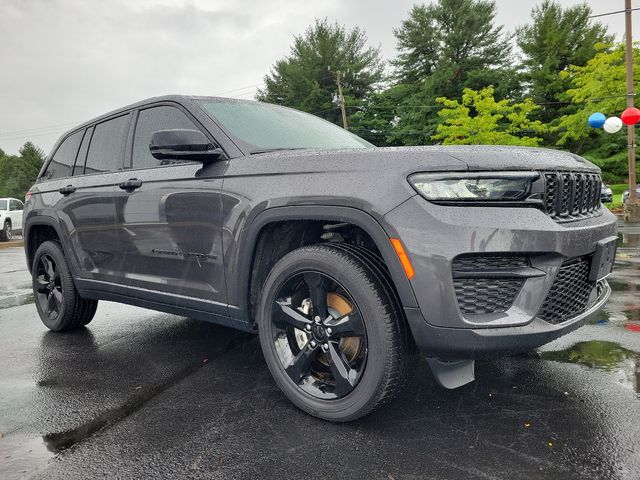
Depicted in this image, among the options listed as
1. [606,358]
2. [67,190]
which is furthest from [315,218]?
[67,190]

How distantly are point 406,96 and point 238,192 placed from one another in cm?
4222

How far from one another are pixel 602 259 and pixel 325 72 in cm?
4623

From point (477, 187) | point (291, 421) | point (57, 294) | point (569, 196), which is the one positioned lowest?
point (291, 421)

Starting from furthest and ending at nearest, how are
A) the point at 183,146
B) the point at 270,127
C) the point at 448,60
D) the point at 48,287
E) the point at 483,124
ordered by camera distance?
the point at 448,60
the point at 483,124
the point at 48,287
the point at 270,127
the point at 183,146

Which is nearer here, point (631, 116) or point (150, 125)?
point (150, 125)

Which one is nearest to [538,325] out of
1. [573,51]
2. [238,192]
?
[238,192]

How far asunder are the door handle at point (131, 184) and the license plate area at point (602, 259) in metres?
2.75

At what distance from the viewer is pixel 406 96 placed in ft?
139

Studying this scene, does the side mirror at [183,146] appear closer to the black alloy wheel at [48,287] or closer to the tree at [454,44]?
the black alloy wheel at [48,287]

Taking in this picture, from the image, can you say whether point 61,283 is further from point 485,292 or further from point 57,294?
point 485,292

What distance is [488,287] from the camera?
2.04 meters

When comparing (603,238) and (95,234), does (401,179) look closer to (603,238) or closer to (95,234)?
(603,238)

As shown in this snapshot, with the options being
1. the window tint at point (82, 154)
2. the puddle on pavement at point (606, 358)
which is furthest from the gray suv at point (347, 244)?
the window tint at point (82, 154)

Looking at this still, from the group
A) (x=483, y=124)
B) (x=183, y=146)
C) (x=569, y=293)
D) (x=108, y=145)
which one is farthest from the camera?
(x=483, y=124)
